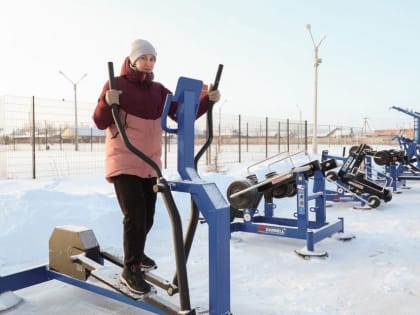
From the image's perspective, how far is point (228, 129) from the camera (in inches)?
609

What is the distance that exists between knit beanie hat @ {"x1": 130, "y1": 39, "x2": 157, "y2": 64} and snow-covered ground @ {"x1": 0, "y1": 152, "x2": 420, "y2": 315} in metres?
0.79

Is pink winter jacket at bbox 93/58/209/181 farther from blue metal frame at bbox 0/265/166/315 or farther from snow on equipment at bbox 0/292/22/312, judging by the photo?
snow on equipment at bbox 0/292/22/312

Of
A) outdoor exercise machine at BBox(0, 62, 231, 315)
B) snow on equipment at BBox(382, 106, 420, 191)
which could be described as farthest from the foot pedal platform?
snow on equipment at BBox(382, 106, 420, 191)

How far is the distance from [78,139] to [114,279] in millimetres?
18159

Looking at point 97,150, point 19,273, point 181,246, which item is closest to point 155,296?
point 181,246

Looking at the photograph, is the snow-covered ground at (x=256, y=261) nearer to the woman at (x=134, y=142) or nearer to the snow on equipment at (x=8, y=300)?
the snow on equipment at (x=8, y=300)

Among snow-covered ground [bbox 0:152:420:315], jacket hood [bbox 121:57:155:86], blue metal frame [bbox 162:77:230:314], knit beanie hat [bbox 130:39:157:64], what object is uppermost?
knit beanie hat [bbox 130:39:157:64]

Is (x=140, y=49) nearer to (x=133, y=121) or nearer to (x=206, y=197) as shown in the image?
(x=133, y=121)

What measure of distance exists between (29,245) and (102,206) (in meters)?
1.28

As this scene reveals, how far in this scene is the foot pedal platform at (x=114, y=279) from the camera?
254cm

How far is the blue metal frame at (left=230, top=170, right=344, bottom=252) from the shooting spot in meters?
4.33

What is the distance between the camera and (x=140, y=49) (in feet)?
8.34

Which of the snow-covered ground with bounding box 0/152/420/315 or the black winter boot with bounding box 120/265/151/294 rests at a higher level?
the black winter boot with bounding box 120/265/151/294

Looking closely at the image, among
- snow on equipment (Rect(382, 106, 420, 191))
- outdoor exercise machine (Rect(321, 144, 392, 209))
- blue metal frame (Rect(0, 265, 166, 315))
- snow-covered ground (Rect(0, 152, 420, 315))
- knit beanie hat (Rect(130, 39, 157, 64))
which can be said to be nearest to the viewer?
knit beanie hat (Rect(130, 39, 157, 64))
